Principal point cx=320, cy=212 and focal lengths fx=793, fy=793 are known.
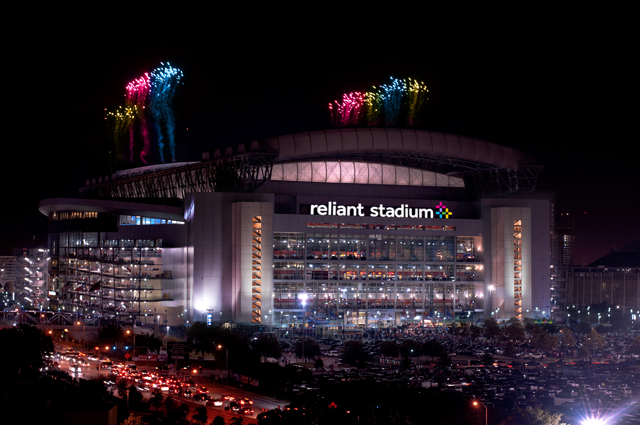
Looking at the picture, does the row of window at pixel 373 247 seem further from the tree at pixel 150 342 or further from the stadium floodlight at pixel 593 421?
the stadium floodlight at pixel 593 421

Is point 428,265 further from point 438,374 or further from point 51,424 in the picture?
point 51,424

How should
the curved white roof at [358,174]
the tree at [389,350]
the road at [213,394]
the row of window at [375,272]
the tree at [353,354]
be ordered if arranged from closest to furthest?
1. the road at [213,394]
2. the tree at [353,354]
3. the tree at [389,350]
4. the row of window at [375,272]
5. the curved white roof at [358,174]

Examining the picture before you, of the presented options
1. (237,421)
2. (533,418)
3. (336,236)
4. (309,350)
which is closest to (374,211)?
(336,236)

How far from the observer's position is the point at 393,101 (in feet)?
381

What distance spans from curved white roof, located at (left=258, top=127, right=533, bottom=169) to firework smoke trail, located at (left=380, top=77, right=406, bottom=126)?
6.57 m

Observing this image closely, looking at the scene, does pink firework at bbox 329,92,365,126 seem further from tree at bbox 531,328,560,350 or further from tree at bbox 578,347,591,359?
tree at bbox 578,347,591,359

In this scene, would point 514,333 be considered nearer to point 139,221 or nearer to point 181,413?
point 181,413

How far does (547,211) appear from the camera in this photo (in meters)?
114

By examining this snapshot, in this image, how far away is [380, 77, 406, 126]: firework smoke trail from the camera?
11562cm

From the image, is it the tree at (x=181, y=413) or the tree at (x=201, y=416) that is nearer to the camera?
the tree at (x=181, y=413)

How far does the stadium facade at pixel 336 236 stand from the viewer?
103250 mm

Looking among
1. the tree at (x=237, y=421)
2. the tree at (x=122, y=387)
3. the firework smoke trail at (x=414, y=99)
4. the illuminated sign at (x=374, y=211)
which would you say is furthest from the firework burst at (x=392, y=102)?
the tree at (x=237, y=421)

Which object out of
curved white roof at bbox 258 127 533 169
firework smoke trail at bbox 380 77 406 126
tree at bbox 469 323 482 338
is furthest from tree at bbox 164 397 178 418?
firework smoke trail at bbox 380 77 406 126

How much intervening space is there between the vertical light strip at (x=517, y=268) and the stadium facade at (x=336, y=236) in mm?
198
